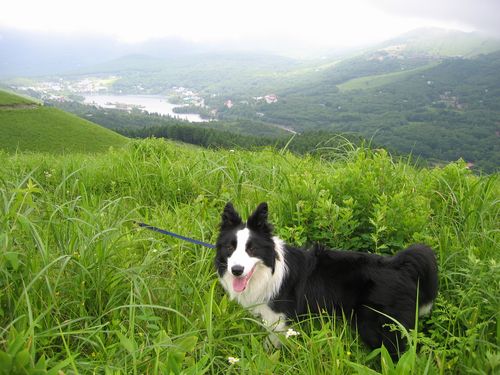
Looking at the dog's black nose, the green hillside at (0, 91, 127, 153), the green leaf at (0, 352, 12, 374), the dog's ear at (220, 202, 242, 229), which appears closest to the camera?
the green leaf at (0, 352, 12, 374)

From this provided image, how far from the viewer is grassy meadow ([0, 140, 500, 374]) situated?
2.18 m

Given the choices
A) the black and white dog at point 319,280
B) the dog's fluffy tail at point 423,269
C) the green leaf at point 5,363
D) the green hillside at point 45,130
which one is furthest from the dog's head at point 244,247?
the green hillside at point 45,130

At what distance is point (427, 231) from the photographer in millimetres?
3623

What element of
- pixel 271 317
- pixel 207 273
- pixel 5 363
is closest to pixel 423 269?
pixel 271 317

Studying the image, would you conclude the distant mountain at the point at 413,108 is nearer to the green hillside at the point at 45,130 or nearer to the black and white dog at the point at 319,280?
the green hillside at the point at 45,130

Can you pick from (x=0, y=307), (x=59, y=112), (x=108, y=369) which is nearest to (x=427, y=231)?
(x=108, y=369)

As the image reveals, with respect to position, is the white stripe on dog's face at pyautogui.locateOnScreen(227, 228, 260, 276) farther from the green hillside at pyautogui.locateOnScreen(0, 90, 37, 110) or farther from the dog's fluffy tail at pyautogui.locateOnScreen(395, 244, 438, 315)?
the green hillside at pyautogui.locateOnScreen(0, 90, 37, 110)

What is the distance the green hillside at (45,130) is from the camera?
43656 millimetres

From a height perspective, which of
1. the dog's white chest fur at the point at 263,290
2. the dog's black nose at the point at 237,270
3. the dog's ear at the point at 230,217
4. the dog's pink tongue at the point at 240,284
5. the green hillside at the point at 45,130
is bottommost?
the green hillside at the point at 45,130

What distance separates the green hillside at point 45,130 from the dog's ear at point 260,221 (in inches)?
1679

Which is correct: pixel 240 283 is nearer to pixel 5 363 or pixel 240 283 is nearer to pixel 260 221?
pixel 260 221

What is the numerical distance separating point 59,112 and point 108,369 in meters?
59.1

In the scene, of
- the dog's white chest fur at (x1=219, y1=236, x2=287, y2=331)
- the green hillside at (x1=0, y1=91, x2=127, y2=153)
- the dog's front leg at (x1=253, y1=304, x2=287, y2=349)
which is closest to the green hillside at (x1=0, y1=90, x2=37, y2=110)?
the green hillside at (x1=0, y1=91, x2=127, y2=153)

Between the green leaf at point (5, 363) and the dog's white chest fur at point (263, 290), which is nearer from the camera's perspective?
the green leaf at point (5, 363)
